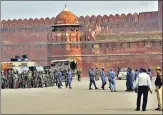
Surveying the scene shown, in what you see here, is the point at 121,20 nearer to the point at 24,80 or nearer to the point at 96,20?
the point at 96,20

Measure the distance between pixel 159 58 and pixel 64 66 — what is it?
24.8 feet

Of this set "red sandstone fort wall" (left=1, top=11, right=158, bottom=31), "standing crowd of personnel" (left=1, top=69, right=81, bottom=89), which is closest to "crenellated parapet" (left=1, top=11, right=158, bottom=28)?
"red sandstone fort wall" (left=1, top=11, right=158, bottom=31)

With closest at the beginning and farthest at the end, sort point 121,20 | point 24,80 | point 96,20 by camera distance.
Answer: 1. point 24,80
2. point 121,20
3. point 96,20

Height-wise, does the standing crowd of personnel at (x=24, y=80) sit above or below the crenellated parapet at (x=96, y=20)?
below

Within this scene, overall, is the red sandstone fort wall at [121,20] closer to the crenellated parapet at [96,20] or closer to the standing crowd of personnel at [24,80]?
the crenellated parapet at [96,20]

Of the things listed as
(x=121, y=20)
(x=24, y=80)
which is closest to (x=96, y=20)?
(x=121, y=20)

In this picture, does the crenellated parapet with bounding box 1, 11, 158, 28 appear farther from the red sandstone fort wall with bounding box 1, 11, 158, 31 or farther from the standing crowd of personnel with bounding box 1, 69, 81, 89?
the standing crowd of personnel with bounding box 1, 69, 81, 89

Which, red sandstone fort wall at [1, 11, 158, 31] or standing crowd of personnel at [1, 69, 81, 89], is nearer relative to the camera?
standing crowd of personnel at [1, 69, 81, 89]

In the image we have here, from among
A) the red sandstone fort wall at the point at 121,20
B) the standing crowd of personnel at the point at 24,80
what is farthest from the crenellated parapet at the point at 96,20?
the standing crowd of personnel at the point at 24,80

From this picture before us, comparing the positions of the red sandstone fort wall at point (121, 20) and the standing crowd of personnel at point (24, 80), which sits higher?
the red sandstone fort wall at point (121, 20)

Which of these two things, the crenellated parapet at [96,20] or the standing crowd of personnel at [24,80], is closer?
the standing crowd of personnel at [24,80]

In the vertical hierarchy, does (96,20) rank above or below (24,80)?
above

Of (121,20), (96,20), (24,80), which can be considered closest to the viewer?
(24,80)

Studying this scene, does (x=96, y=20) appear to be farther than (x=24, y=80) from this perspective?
Yes
